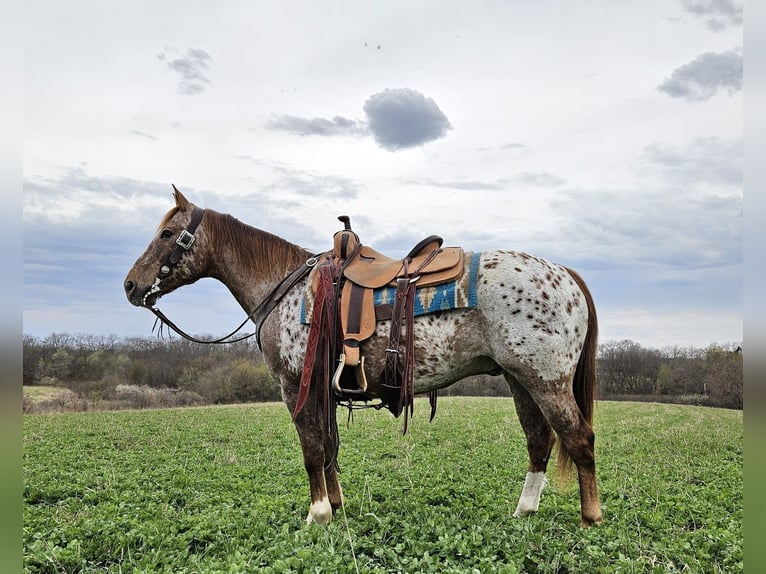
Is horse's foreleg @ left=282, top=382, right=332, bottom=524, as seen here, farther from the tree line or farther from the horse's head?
the tree line

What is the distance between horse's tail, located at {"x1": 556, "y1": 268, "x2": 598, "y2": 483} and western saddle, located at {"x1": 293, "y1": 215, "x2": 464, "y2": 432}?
155cm

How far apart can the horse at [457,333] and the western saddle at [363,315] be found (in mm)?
125

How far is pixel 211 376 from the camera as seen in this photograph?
31016mm

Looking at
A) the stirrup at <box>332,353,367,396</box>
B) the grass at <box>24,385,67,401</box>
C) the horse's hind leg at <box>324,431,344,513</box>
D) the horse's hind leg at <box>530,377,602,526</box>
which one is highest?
the stirrup at <box>332,353,367,396</box>

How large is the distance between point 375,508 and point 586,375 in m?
2.86

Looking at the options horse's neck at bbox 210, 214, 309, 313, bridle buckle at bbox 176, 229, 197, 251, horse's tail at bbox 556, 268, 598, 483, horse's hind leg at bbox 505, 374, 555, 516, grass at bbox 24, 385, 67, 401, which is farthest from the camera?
grass at bbox 24, 385, 67, 401

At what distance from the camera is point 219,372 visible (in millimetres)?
31297

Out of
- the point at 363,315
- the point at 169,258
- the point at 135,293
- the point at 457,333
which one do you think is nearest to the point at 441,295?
the point at 457,333

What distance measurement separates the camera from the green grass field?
12.8 ft

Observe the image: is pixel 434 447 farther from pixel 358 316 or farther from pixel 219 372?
pixel 219 372

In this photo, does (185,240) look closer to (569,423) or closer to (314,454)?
(314,454)

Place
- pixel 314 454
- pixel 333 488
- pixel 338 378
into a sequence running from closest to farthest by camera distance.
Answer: pixel 338 378 < pixel 314 454 < pixel 333 488

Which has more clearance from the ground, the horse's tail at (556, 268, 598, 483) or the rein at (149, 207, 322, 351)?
the rein at (149, 207, 322, 351)

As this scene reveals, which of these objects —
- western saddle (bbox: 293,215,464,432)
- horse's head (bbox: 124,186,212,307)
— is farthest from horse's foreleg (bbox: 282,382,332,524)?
horse's head (bbox: 124,186,212,307)
